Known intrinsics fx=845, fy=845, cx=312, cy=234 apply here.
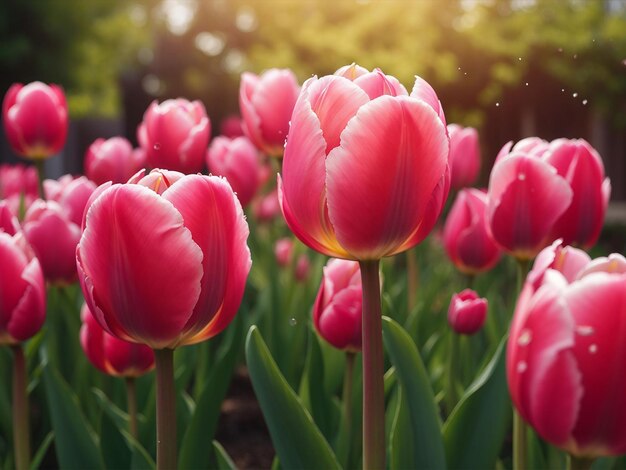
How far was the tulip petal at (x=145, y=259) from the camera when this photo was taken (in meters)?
0.86

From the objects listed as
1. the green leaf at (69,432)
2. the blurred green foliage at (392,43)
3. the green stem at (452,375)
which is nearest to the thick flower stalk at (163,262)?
the green leaf at (69,432)

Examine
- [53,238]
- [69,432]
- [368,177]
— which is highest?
[368,177]

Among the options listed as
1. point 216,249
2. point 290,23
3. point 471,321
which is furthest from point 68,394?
point 290,23

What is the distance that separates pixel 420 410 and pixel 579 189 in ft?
1.52

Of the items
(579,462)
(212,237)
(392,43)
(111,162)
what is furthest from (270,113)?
(392,43)

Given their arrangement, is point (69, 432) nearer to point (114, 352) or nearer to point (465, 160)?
point (114, 352)

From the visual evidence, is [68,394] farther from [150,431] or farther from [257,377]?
[257,377]

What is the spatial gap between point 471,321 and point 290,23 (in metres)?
17.9

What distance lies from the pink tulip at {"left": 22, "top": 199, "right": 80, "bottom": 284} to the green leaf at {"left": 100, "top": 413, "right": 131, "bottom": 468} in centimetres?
35

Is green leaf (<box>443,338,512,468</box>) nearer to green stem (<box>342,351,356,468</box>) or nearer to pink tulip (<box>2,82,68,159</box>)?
green stem (<box>342,351,356,468</box>)

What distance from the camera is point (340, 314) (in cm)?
136

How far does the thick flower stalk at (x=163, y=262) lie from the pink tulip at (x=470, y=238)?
120cm

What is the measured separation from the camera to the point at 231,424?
2.72 m

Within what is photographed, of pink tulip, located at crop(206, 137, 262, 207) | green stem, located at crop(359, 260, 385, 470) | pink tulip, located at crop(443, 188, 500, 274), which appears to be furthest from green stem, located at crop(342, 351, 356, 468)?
pink tulip, located at crop(206, 137, 262, 207)
